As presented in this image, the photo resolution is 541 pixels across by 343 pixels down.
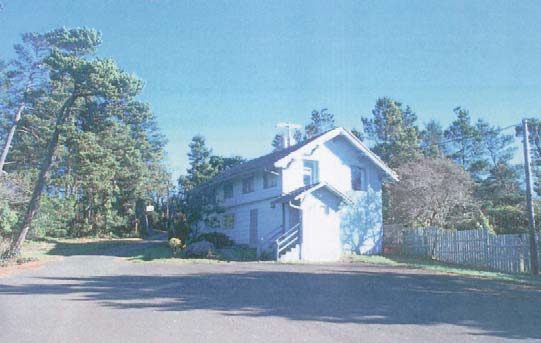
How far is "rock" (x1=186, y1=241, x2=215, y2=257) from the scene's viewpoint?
26.8 meters

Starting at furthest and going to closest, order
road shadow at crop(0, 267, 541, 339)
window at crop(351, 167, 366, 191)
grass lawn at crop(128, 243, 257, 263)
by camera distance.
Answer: window at crop(351, 167, 366, 191), grass lawn at crop(128, 243, 257, 263), road shadow at crop(0, 267, 541, 339)

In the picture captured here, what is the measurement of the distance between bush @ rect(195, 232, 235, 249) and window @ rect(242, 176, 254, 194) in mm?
3143

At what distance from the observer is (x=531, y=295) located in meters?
14.0

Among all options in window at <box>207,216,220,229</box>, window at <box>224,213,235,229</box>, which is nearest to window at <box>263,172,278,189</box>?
window at <box>207,216,220,229</box>

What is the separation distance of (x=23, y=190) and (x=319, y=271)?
64.4 feet

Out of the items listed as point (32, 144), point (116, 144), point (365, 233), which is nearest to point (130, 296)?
point (365, 233)

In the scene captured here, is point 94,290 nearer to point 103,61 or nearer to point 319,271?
point 319,271

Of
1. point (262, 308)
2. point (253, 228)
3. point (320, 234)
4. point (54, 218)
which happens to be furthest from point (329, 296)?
point (54, 218)

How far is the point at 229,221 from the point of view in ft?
111

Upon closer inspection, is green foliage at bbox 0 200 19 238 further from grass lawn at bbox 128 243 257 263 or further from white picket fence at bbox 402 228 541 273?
white picket fence at bbox 402 228 541 273

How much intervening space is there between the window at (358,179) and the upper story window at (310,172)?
2646 millimetres

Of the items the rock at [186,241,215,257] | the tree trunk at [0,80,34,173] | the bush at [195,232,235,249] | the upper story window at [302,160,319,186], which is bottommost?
the rock at [186,241,215,257]

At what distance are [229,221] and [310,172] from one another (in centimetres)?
741

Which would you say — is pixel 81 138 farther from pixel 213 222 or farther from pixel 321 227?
pixel 321 227
